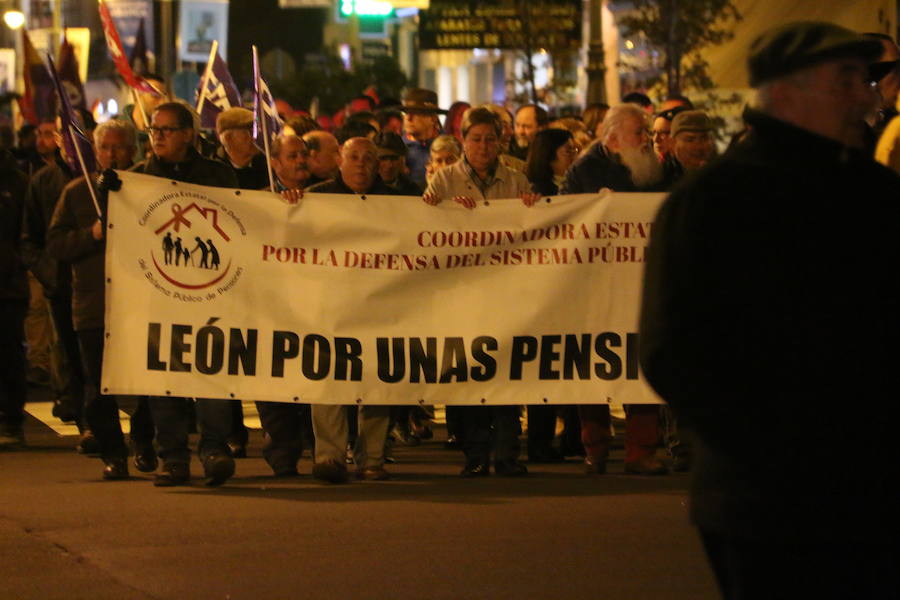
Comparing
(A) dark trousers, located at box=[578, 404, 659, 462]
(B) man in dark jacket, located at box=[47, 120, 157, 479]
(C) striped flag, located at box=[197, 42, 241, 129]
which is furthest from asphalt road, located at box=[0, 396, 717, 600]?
(C) striped flag, located at box=[197, 42, 241, 129]

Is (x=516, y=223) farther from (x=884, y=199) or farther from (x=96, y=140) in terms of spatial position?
(x=884, y=199)

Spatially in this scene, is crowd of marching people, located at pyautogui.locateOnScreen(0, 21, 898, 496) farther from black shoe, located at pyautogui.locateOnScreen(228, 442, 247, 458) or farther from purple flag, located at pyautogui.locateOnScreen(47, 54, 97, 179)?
purple flag, located at pyautogui.locateOnScreen(47, 54, 97, 179)

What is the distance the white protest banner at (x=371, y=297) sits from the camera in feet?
33.4

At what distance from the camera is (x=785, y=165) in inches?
141

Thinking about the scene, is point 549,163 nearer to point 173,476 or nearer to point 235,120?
point 235,120

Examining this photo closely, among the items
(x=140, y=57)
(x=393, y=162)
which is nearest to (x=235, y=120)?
(x=393, y=162)

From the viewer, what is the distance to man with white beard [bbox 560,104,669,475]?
10586 millimetres

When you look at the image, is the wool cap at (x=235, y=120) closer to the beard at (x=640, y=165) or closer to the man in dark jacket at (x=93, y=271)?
the man in dark jacket at (x=93, y=271)

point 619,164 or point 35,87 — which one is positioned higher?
point 35,87

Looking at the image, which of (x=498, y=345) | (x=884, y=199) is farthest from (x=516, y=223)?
(x=884, y=199)

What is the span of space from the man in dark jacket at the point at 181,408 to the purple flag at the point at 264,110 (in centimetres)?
84

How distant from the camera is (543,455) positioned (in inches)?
448

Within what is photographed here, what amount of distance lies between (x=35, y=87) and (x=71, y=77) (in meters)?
1.12

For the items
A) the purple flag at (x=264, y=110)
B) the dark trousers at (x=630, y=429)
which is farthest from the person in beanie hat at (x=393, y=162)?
the dark trousers at (x=630, y=429)
